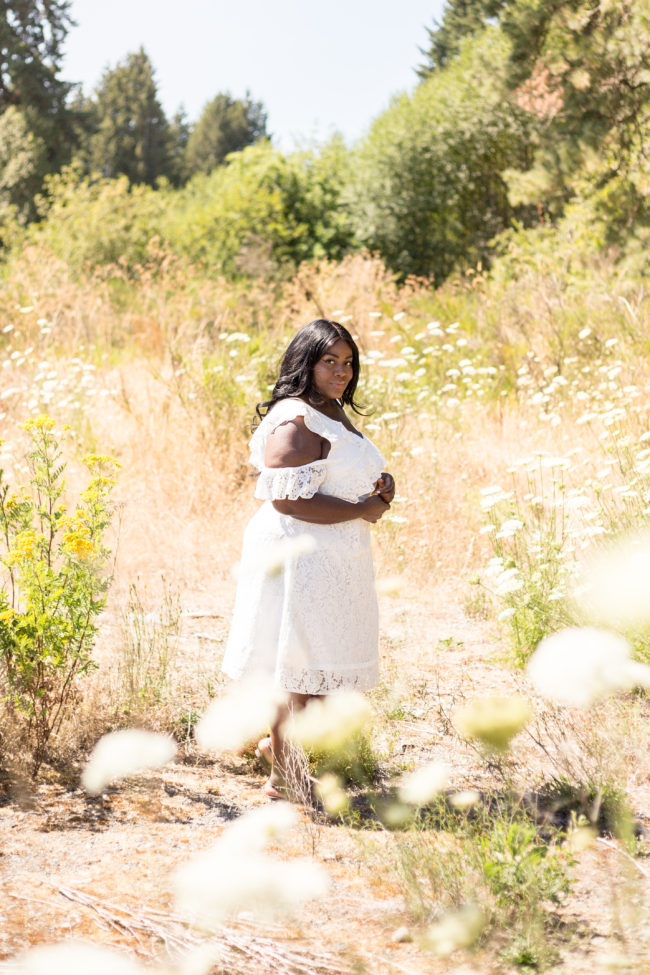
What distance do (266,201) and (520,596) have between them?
500 inches

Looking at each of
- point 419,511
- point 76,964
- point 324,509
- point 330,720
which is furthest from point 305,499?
point 419,511

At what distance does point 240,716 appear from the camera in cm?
273

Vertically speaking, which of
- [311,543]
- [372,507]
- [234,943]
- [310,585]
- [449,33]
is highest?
[449,33]

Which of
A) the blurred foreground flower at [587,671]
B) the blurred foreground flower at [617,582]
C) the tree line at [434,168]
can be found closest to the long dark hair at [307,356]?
the blurred foreground flower at [617,582]

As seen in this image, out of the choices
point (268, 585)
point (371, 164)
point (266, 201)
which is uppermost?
point (371, 164)

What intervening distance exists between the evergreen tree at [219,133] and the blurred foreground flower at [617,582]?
46.5 meters

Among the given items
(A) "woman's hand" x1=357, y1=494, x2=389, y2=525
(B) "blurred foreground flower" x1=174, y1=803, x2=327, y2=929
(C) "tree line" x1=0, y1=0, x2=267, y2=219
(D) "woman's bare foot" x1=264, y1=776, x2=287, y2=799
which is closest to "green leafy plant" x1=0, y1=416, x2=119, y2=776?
(D) "woman's bare foot" x1=264, y1=776, x2=287, y2=799

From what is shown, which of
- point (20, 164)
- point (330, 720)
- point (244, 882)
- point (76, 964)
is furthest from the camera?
point (20, 164)

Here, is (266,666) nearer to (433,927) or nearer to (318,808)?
(318,808)

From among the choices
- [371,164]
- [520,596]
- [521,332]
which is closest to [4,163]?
[371,164]

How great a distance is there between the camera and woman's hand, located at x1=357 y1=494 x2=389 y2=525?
260 centimetres

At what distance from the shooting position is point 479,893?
2.02m

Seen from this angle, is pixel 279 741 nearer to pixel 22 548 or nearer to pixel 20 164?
pixel 22 548

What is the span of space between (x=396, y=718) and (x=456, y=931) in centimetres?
149
